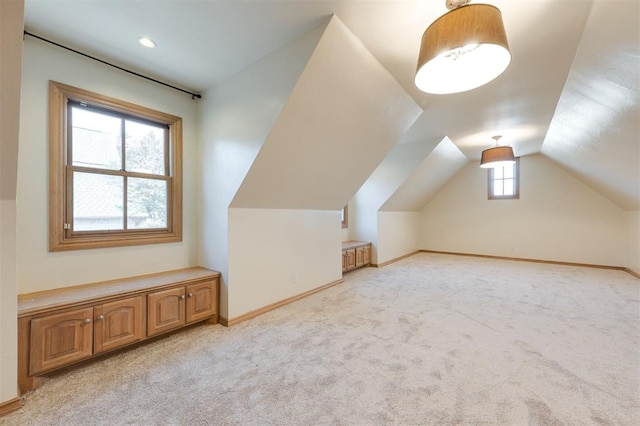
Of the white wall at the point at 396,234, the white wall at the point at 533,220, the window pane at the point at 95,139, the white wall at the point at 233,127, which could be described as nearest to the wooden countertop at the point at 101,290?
the white wall at the point at 233,127

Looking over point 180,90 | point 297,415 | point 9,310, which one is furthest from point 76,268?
point 297,415

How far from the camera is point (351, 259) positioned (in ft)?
17.5

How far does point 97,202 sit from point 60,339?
1.24 metres

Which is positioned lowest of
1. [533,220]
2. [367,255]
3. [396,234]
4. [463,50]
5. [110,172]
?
[367,255]

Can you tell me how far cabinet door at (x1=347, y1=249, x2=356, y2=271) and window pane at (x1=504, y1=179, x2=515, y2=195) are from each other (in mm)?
4677

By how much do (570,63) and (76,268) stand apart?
5058 millimetres

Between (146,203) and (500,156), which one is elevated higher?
(500,156)

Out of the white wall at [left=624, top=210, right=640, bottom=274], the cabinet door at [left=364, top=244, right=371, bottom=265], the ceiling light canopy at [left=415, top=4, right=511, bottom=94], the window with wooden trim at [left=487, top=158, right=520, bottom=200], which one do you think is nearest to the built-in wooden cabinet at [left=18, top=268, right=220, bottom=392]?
the ceiling light canopy at [left=415, top=4, right=511, bottom=94]

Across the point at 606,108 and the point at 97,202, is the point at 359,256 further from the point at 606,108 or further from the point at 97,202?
the point at 97,202

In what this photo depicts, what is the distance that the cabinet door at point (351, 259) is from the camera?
17.3 feet

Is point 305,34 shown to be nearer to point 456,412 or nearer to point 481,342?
point 456,412

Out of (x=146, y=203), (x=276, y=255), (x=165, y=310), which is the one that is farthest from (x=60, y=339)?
(x=276, y=255)

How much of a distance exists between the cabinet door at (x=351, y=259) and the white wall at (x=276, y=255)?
2.52 feet

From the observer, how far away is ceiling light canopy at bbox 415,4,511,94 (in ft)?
4.25
